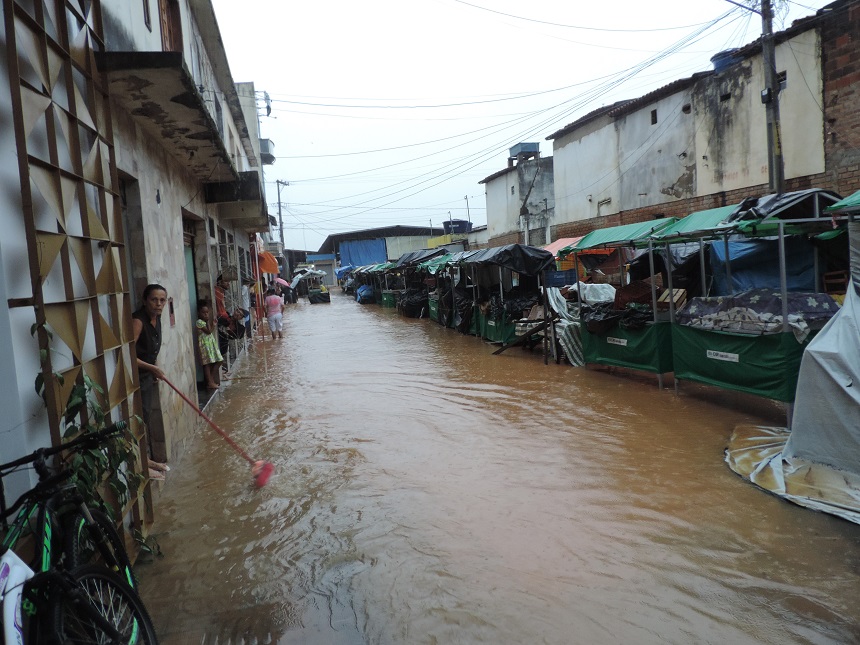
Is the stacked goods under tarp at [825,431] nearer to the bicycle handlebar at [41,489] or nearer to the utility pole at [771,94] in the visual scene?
the bicycle handlebar at [41,489]

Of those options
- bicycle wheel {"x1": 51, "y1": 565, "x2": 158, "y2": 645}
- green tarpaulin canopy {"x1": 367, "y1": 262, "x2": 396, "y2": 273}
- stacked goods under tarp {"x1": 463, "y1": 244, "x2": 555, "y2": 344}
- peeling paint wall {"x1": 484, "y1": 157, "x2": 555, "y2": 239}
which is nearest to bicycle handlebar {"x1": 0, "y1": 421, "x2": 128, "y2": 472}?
bicycle wheel {"x1": 51, "y1": 565, "x2": 158, "y2": 645}

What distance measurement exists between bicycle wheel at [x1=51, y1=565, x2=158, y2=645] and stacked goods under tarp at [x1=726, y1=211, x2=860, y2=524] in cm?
448

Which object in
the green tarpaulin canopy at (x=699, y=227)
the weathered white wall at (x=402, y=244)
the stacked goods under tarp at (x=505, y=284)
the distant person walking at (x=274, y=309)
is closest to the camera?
the green tarpaulin canopy at (x=699, y=227)

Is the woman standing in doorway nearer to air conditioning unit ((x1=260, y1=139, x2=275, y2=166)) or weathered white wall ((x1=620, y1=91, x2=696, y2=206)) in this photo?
weathered white wall ((x1=620, y1=91, x2=696, y2=206))

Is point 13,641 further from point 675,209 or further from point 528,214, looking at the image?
point 528,214

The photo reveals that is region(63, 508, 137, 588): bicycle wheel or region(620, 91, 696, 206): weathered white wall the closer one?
region(63, 508, 137, 588): bicycle wheel

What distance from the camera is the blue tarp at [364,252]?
57.0 metres

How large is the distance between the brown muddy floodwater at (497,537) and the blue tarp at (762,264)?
2070 millimetres

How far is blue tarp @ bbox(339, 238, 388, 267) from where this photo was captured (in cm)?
5697

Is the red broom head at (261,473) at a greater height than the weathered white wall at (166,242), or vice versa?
the weathered white wall at (166,242)

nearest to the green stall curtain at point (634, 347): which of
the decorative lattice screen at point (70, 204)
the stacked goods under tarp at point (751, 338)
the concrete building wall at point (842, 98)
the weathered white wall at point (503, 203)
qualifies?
the stacked goods under tarp at point (751, 338)

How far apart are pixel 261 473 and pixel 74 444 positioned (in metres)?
2.96

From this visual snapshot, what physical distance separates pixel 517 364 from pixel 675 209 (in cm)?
915

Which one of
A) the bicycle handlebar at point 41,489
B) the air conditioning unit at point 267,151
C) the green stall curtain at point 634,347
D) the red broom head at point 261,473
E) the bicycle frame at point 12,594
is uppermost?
the air conditioning unit at point 267,151
